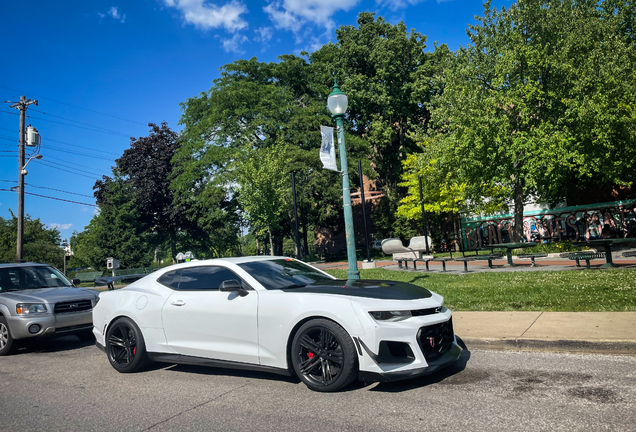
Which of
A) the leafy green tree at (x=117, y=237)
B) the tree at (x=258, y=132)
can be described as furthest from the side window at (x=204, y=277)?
the leafy green tree at (x=117, y=237)

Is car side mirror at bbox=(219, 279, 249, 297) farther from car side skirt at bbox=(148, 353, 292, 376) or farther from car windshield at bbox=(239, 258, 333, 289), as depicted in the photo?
car side skirt at bbox=(148, 353, 292, 376)

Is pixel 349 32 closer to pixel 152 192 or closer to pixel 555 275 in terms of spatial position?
pixel 152 192

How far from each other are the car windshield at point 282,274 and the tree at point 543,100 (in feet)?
59.1

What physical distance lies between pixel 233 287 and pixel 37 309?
5008 mm

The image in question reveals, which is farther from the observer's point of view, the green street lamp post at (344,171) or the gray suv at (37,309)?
the green street lamp post at (344,171)

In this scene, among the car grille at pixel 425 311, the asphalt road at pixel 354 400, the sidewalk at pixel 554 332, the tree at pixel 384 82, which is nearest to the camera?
the asphalt road at pixel 354 400

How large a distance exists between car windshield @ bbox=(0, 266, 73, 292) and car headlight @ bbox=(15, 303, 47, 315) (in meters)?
1.24

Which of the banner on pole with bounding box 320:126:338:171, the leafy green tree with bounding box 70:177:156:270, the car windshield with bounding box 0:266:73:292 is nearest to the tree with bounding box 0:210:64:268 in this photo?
the leafy green tree with bounding box 70:177:156:270

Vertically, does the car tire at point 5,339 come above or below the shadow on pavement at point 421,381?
above

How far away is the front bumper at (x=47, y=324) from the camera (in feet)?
25.9

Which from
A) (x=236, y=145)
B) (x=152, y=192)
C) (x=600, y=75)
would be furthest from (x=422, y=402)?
(x=152, y=192)

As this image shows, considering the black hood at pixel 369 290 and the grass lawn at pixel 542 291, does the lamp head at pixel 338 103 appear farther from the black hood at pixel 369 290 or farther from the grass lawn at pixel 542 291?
the black hood at pixel 369 290

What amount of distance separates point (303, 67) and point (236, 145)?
928 centimetres

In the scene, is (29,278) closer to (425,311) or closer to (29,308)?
(29,308)
